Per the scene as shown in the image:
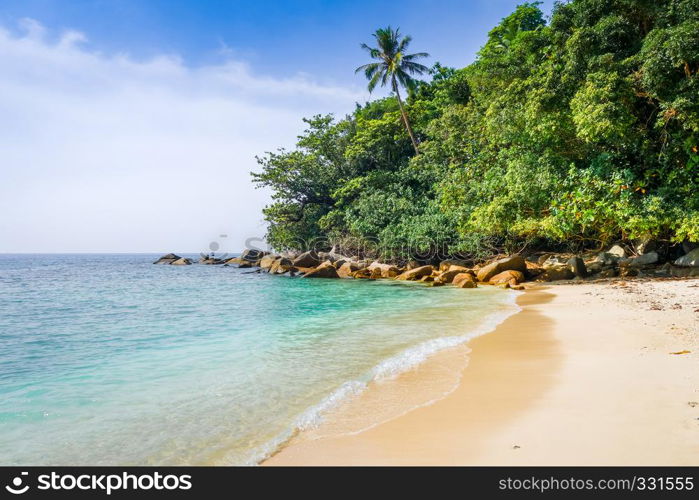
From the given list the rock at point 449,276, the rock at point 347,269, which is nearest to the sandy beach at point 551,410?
the rock at point 449,276

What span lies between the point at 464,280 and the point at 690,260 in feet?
26.9

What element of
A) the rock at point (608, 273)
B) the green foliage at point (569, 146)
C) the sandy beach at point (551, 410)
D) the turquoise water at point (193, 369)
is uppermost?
the green foliage at point (569, 146)

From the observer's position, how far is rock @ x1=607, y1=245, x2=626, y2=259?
17922 millimetres

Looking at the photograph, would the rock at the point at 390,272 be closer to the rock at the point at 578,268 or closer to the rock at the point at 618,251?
the rock at the point at 578,268

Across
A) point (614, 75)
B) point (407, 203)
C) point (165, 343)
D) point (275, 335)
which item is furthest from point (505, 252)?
point (165, 343)

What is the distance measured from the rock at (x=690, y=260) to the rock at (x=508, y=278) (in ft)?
18.3

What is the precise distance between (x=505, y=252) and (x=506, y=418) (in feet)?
66.4

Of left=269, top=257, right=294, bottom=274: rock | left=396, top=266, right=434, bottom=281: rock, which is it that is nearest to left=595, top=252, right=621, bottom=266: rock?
left=396, top=266, right=434, bottom=281: rock

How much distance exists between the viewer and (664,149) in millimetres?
13555

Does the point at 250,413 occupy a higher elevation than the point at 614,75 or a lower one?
lower

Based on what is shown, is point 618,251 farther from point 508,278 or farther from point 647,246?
point 508,278

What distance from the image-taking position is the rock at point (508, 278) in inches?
679

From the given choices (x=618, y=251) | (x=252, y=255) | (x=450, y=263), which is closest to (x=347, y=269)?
(x=450, y=263)
